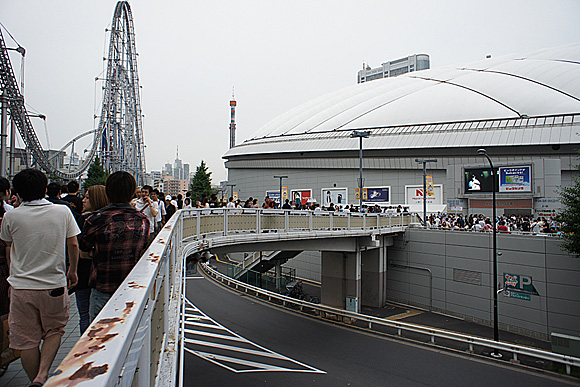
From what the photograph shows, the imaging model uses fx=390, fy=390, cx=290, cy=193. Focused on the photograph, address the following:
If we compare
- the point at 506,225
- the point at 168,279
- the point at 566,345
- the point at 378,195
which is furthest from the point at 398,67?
the point at 168,279

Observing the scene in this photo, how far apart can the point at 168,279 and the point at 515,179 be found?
127 feet

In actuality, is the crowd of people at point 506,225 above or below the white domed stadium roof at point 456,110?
below

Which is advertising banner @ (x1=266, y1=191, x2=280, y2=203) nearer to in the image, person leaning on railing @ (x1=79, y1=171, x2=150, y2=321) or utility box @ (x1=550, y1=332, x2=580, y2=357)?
utility box @ (x1=550, y1=332, x2=580, y2=357)

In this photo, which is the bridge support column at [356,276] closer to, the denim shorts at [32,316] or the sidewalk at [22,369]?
the sidewalk at [22,369]

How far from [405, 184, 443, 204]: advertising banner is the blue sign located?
2.40 metres

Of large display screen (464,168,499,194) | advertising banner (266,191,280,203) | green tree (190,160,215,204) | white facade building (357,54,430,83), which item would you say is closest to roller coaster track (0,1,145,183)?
green tree (190,160,215,204)

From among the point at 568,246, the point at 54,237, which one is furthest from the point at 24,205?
the point at 568,246

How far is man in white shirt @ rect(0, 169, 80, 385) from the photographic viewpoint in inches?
140

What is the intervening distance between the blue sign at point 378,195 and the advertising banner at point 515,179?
12208mm

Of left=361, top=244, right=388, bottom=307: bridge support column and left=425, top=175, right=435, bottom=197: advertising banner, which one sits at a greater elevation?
left=425, top=175, right=435, bottom=197: advertising banner

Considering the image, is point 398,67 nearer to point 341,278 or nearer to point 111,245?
point 341,278

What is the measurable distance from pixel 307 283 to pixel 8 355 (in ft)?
109

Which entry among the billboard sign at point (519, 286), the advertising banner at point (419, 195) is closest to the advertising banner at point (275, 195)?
the advertising banner at point (419, 195)

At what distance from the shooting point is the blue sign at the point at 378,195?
1781 inches
